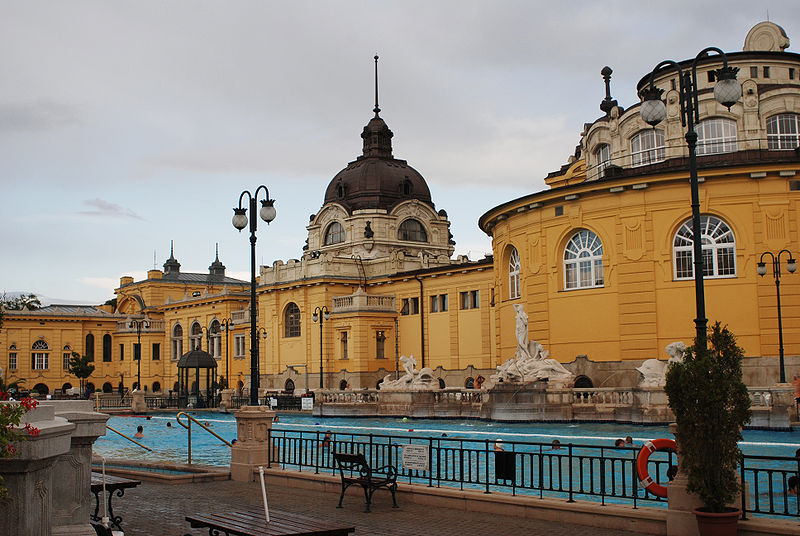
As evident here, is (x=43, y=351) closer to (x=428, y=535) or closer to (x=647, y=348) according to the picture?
(x=647, y=348)

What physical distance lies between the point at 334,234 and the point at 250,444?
55338 mm

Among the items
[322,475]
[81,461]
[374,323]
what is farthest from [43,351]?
[81,461]

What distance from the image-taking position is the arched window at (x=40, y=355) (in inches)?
3595

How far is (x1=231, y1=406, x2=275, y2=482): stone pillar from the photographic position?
17.8 meters

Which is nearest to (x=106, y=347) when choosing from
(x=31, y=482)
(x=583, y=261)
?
(x=583, y=261)

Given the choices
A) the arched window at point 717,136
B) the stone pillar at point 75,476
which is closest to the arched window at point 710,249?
the arched window at point 717,136

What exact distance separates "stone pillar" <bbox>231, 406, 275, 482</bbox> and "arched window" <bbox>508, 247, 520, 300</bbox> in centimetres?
2701

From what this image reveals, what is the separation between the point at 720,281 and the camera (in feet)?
117

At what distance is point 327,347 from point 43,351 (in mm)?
44063

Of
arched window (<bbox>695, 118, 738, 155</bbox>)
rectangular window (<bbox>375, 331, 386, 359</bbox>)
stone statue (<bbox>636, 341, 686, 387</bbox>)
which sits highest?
arched window (<bbox>695, 118, 738, 155</bbox>)

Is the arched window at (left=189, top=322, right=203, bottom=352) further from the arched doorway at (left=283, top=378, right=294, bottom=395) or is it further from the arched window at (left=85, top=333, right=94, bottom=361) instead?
the arched window at (left=85, top=333, right=94, bottom=361)

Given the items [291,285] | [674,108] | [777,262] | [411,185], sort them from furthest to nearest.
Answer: [411,185] < [291,285] < [674,108] < [777,262]

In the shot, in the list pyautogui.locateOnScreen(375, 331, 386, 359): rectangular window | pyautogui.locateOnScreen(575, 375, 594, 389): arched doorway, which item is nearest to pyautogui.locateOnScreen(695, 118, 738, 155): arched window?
pyautogui.locateOnScreen(575, 375, 594, 389): arched doorway

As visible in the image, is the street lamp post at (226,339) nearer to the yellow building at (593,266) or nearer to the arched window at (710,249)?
the yellow building at (593,266)
